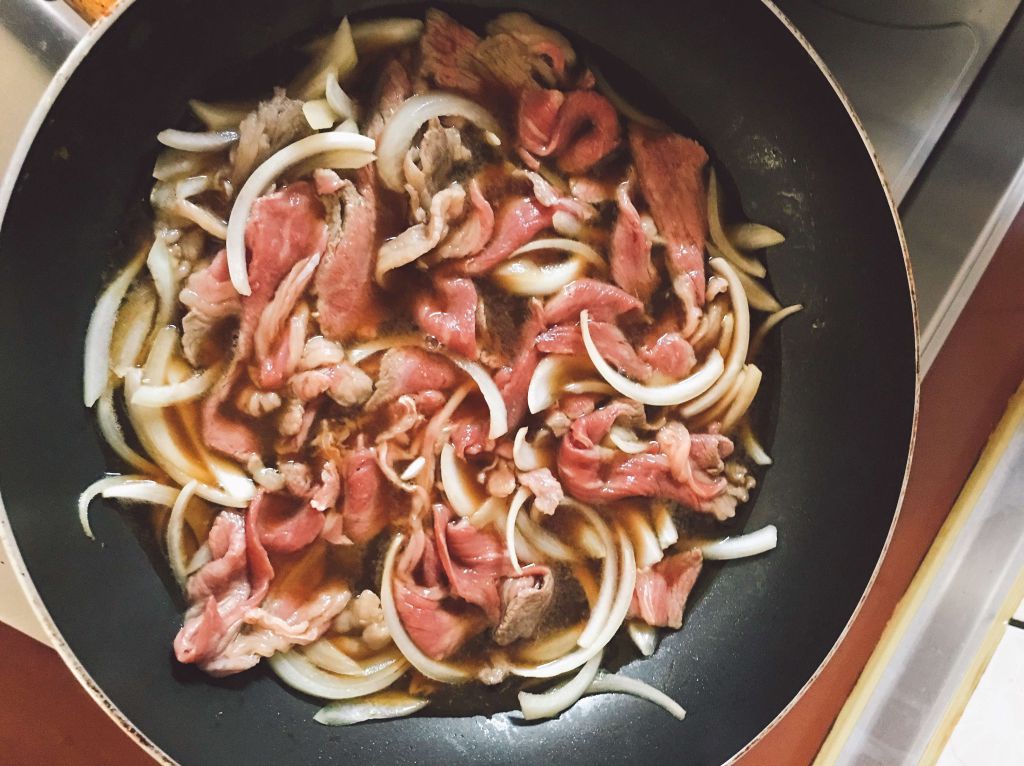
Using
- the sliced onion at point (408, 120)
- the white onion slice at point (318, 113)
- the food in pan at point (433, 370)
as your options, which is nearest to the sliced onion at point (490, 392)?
the food in pan at point (433, 370)

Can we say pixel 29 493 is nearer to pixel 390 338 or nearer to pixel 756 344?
pixel 390 338

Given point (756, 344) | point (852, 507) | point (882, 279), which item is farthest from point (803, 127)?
point (852, 507)

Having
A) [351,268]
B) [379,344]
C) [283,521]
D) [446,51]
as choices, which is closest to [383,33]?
[446,51]

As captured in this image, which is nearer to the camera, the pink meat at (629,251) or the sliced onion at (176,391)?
the sliced onion at (176,391)

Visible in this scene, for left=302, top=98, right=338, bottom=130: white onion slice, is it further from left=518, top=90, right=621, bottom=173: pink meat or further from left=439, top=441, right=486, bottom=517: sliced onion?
left=439, top=441, right=486, bottom=517: sliced onion

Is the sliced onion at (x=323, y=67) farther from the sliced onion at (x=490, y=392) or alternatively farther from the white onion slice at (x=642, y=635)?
the white onion slice at (x=642, y=635)

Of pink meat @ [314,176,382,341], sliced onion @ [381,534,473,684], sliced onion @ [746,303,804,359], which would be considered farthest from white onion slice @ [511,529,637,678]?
pink meat @ [314,176,382,341]
